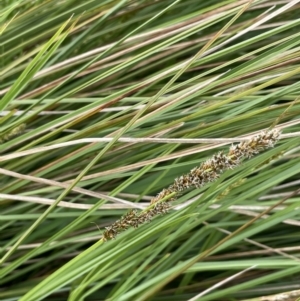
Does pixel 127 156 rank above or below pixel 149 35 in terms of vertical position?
below

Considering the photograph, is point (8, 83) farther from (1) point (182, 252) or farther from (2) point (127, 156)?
(1) point (182, 252)

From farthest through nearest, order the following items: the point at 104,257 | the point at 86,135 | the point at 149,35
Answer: the point at 149,35 → the point at 86,135 → the point at 104,257

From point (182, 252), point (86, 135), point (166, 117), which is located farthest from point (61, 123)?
point (182, 252)

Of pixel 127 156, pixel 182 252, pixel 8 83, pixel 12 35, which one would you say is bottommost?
pixel 182 252

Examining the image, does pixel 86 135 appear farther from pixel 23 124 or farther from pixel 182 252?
pixel 182 252

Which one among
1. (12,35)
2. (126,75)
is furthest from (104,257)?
(12,35)

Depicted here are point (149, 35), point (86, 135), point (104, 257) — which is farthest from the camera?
point (149, 35)

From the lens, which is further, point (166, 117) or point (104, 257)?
point (166, 117)
